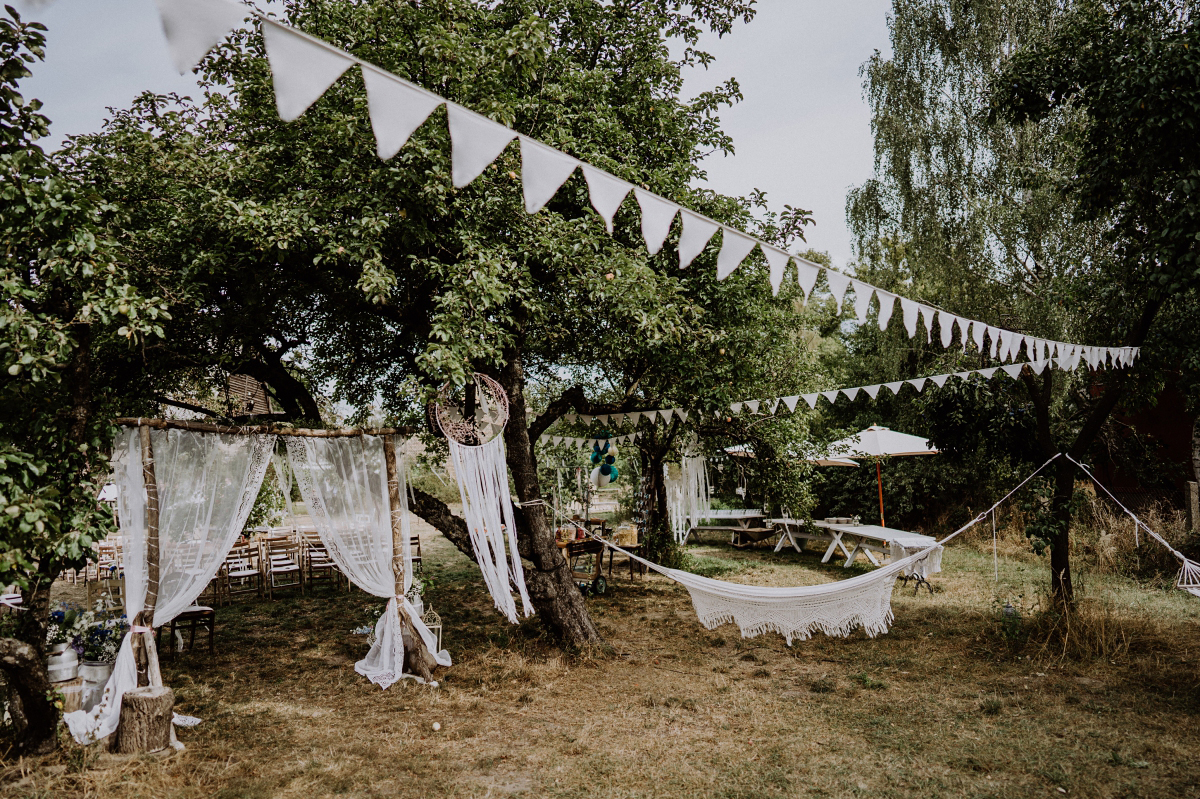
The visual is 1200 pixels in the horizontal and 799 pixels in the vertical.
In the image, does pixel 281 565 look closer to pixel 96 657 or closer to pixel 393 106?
pixel 96 657

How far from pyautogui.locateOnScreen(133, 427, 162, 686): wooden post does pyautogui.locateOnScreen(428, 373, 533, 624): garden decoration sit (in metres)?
1.55

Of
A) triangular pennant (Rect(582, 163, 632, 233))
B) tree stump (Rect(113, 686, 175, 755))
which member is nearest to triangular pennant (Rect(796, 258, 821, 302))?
triangular pennant (Rect(582, 163, 632, 233))

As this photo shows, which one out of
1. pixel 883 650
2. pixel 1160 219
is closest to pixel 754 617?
pixel 883 650

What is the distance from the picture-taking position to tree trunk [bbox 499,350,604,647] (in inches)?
201

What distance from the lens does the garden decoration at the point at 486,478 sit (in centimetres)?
440

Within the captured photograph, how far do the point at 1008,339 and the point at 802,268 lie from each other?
2288 millimetres

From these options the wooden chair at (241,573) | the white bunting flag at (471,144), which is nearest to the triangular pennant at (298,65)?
the white bunting flag at (471,144)

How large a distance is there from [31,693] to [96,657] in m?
0.62

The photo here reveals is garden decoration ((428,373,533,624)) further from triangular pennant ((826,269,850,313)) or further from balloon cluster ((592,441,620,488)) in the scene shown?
balloon cluster ((592,441,620,488))

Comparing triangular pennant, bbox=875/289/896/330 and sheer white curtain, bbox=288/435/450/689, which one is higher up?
triangular pennant, bbox=875/289/896/330

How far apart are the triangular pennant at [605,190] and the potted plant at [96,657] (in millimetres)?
3417

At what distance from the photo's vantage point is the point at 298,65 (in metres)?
1.61

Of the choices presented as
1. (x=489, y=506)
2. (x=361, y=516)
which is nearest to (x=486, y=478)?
(x=489, y=506)

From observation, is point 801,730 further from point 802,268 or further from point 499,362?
point 499,362
